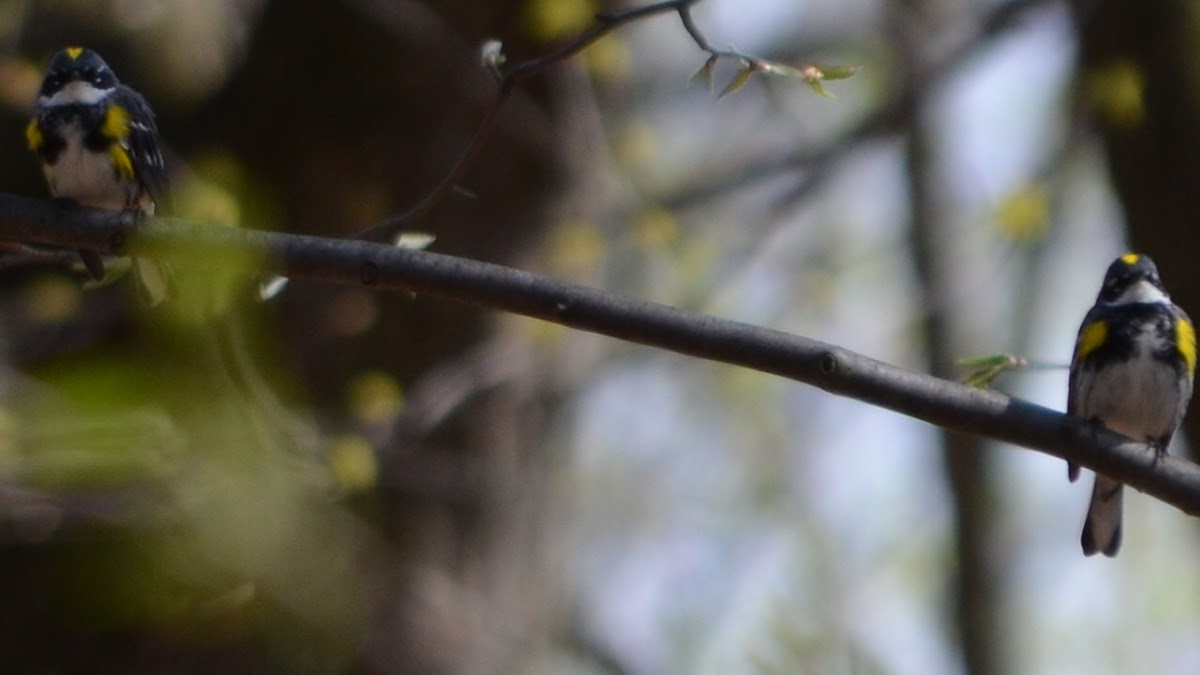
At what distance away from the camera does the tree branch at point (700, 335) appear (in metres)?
2.77

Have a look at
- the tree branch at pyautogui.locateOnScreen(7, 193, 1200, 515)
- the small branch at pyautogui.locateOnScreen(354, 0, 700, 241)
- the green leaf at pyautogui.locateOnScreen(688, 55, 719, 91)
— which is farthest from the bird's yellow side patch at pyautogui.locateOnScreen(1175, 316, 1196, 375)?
the small branch at pyautogui.locateOnScreen(354, 0, 700, 241)

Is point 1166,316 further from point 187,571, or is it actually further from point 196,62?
point 196,62

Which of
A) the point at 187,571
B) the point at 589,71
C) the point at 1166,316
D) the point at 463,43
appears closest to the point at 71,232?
the point at 187,571

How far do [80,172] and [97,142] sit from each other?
0.10 meters

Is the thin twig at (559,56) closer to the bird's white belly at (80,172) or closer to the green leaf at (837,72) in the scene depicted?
the green leaf at (837,72)

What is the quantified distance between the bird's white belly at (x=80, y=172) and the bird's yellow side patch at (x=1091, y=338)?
325cm

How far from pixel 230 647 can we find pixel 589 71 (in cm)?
321

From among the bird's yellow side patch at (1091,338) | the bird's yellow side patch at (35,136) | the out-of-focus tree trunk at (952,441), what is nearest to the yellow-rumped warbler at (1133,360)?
the bird's yellow side patch at (1091,338)

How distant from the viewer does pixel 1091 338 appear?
4.87m

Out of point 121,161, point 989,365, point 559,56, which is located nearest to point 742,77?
point 559,56

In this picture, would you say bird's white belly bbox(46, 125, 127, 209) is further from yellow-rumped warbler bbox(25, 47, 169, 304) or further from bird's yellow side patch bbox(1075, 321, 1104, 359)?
bird's yellow side patch bbox(1075, 321, 1104, 359)

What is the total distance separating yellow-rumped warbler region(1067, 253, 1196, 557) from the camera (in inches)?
185

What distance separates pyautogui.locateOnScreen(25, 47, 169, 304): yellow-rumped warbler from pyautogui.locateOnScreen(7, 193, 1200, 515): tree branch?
4.02 feet

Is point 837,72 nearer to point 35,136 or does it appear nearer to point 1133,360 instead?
point 1133,360
